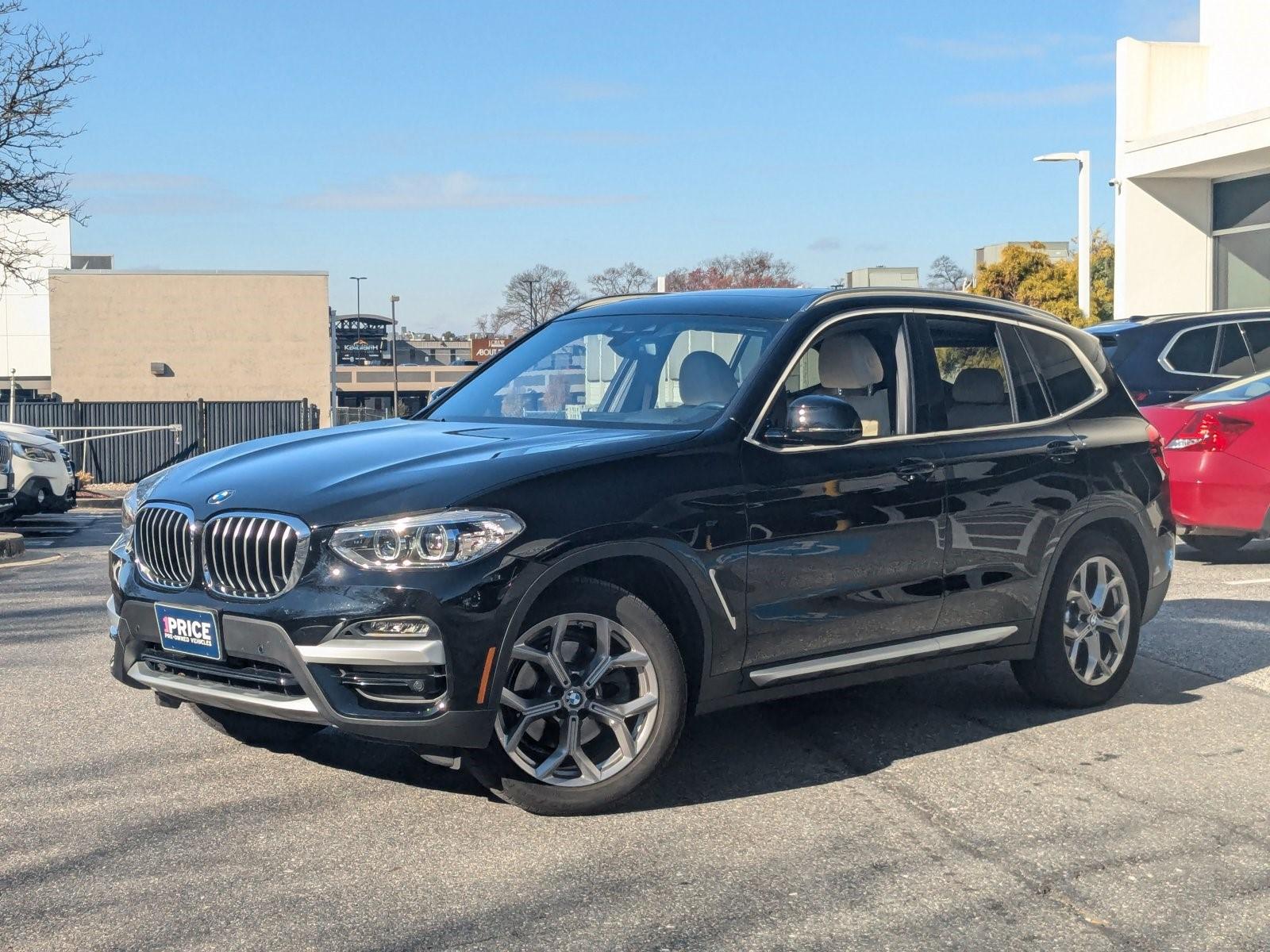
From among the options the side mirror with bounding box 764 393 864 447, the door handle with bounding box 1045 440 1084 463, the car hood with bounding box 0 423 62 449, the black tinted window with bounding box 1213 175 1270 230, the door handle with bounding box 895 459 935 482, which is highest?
the black tinted window with bounding box 1213 175 1270 230

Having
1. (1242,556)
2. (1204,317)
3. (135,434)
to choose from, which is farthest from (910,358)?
(135,434)

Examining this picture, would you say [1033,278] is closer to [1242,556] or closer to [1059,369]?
[1242,556]

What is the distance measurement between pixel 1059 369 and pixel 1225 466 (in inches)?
179

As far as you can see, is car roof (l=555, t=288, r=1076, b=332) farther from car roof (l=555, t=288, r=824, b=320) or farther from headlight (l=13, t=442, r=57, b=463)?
headlight (l=13, t=442, r=57, b=463)

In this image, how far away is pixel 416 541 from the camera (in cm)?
460

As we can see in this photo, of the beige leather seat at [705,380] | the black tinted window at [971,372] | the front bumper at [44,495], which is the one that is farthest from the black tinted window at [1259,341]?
the front bumper at [44,495]

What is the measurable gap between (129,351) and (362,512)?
48.4 metres

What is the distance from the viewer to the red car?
1068cm

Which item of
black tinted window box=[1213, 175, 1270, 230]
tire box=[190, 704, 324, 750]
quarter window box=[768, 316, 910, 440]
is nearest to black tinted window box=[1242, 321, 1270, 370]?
quarter window box=[768, 316, 910, 440]

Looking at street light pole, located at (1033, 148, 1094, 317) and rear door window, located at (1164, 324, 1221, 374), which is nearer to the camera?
rear door window, located at (1164, 324, 1221, 374)

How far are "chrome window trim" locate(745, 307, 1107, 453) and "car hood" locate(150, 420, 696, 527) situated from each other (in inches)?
13.7

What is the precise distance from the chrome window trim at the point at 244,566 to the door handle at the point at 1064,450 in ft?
10.8

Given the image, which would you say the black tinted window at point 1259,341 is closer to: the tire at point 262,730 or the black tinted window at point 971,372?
the black tinted window at point 971,372

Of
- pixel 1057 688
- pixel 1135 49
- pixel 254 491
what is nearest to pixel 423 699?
pixel 254 491
